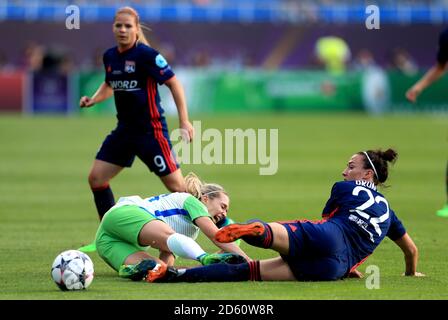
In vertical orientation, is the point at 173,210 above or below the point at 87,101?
below

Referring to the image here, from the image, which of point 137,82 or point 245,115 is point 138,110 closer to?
point 137,82

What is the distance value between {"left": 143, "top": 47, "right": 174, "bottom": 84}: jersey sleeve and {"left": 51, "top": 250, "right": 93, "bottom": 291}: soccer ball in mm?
3222

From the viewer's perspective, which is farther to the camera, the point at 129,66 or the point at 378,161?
the point at 129,66

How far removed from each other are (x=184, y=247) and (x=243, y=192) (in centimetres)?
885

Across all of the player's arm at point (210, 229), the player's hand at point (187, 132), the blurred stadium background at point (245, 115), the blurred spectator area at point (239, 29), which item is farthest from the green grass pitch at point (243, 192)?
the blurred spectator area at point (239, 29)

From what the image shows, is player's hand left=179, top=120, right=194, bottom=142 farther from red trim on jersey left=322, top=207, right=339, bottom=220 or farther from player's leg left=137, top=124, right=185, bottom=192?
red trim on jersey left=322, top=207, right=339, bottom=220

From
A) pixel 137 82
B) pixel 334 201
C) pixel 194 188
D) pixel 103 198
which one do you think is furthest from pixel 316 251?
pixel 103 198

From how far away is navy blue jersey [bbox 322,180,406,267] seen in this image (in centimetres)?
927

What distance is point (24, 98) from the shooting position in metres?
38.3

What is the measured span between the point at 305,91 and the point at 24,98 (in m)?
10.1

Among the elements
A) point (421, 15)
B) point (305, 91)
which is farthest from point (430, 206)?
point (421, 15)

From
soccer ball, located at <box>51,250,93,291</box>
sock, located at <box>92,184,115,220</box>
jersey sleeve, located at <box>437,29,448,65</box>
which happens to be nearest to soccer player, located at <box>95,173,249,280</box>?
soccer ball, located at <box>51,250,93,291</box>

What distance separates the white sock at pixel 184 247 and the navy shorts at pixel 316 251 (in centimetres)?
74

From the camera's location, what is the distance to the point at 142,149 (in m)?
11.7
